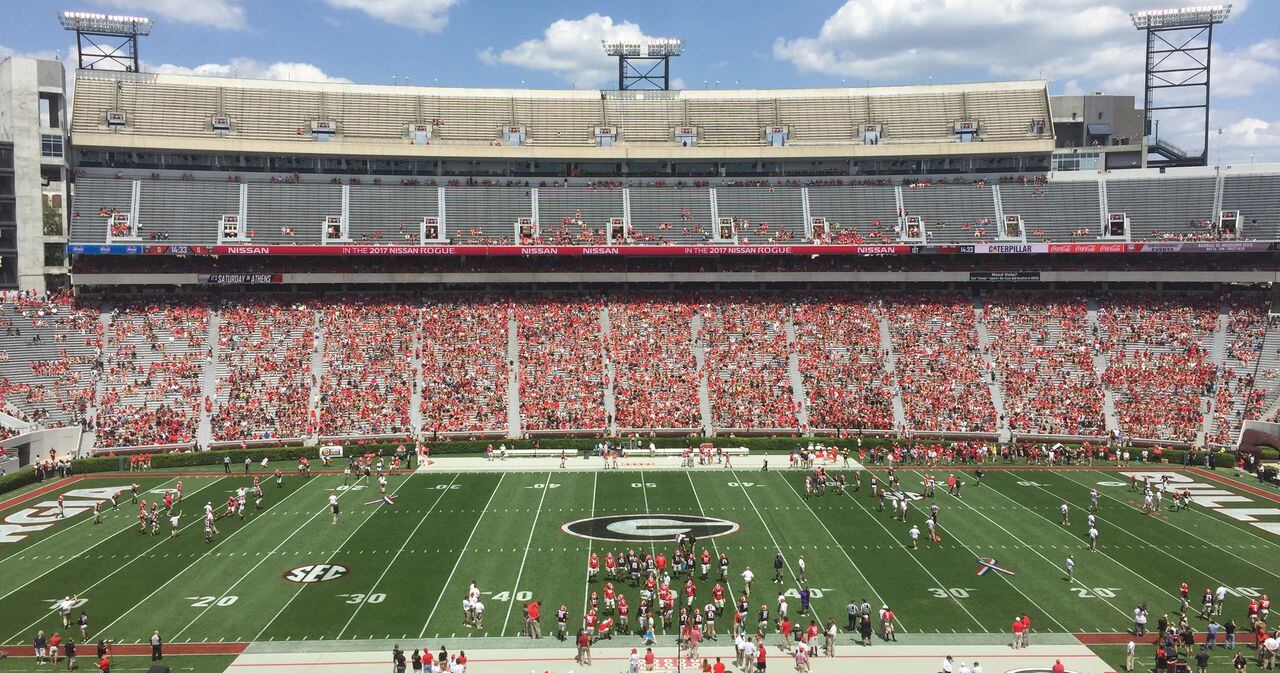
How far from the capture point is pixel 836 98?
209 ft

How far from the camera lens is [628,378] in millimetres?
48750

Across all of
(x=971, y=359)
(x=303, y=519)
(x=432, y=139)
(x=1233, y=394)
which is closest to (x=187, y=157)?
(x=432, y=139)

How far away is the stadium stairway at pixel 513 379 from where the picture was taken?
46.3 metres

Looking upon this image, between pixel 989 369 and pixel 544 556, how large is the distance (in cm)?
3159

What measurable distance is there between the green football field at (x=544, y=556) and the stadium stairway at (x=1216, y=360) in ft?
22.5

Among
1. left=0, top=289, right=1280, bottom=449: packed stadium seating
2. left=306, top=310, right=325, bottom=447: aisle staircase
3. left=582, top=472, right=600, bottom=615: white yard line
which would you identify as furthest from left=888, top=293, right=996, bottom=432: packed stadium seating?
left=306, top=310, right=325, bottom=447: aisle staircase

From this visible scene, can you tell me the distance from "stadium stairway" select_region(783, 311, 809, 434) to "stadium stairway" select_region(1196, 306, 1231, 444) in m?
19.6

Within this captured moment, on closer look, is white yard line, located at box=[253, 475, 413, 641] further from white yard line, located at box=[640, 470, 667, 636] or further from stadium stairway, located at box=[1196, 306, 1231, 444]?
stadium stairway, located at box=[1196, 306, 1231, 444]

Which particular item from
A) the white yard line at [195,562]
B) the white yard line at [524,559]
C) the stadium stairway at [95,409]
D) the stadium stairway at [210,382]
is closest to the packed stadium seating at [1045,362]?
the white yard line at [524,559]

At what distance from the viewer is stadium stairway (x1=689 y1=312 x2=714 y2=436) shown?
1845 inches

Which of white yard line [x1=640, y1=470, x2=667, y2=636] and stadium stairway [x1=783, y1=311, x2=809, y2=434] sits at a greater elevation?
stadium stairway [x1=783, y1=311, x2=809, y2=434]

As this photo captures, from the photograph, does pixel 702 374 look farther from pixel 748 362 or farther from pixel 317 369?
pixel 317 369

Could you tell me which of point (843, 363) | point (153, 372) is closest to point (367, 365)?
point (153, 372)

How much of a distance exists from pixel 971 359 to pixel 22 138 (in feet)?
188
